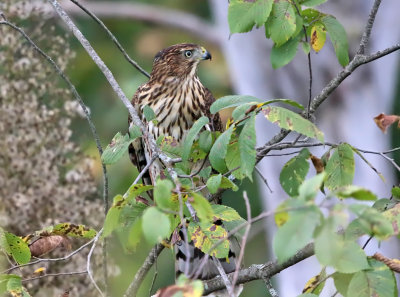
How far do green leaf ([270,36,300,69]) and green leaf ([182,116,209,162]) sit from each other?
444 millimetres

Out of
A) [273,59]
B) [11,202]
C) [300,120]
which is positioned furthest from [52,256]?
[300,120]

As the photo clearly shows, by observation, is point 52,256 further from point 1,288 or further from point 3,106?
point 1,288

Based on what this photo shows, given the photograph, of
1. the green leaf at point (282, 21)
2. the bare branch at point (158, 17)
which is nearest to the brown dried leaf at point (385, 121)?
the green leaf at point (282, 21)

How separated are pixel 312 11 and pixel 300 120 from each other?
66cm

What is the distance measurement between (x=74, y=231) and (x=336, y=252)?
1.29 metres

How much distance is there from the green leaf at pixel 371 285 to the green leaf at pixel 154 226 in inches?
24.4

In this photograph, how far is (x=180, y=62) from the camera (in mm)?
4941

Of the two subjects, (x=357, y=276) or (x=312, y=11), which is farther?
(x=312, y=11)

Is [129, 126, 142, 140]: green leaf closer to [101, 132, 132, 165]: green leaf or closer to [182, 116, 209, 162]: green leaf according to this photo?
[101, 132, 132, 165]: green leaf

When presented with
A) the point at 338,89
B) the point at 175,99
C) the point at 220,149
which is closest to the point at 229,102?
the point at 220,149

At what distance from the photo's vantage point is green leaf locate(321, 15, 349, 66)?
10.2 ft

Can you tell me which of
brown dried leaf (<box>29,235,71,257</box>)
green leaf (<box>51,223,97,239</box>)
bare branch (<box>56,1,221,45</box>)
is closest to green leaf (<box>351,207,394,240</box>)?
green leaf (<box>51,223,97,239</box>)

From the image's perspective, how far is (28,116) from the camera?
4219 mm

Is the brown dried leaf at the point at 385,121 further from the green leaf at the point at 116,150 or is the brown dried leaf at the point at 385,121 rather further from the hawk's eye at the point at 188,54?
the hawk's eye at the point at 188,54
